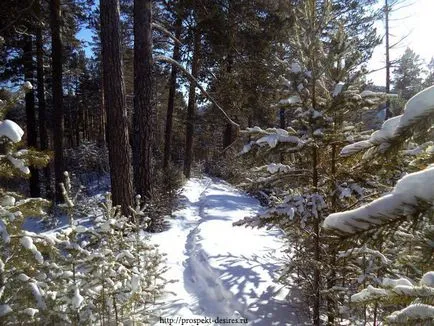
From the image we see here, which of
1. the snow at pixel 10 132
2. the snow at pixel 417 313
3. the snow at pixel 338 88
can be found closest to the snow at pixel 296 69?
the snow at pixel 338 88

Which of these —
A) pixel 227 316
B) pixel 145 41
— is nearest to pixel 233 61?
pixel 145 41

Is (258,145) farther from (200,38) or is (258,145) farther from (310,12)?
(200,38)

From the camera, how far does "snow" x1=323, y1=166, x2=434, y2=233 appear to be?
0.93 m

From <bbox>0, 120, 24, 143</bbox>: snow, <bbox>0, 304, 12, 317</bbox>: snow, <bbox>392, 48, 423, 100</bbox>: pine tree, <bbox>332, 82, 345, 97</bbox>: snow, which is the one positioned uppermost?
<bbox>392, 48, 423, 100</bbox>: pine tree

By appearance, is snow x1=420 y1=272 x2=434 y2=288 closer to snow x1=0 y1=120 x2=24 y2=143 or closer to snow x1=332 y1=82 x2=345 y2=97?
snow x1=332 y1=82 x2=345 y2=97

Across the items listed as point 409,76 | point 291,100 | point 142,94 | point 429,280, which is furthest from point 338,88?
point 409,76

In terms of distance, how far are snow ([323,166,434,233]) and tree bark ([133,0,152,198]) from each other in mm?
7097

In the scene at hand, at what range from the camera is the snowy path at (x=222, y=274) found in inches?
183

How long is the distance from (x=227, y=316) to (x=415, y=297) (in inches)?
147

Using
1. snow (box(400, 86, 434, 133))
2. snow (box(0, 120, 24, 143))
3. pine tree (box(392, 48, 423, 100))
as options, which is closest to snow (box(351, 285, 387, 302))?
snow (box(400, 86, 434, 133))

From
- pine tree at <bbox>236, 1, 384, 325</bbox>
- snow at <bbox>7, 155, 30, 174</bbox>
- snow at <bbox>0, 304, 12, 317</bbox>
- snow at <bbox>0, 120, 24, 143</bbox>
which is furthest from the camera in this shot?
pine tree at <bbox>236, 1, 384, 325</bbox>

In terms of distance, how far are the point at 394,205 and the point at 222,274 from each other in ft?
16.6

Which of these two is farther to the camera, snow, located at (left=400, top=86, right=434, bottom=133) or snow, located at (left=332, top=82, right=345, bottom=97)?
snow, located at (left=332, top=82, right=345, bottom=97)

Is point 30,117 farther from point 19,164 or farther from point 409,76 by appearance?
point 409,76
